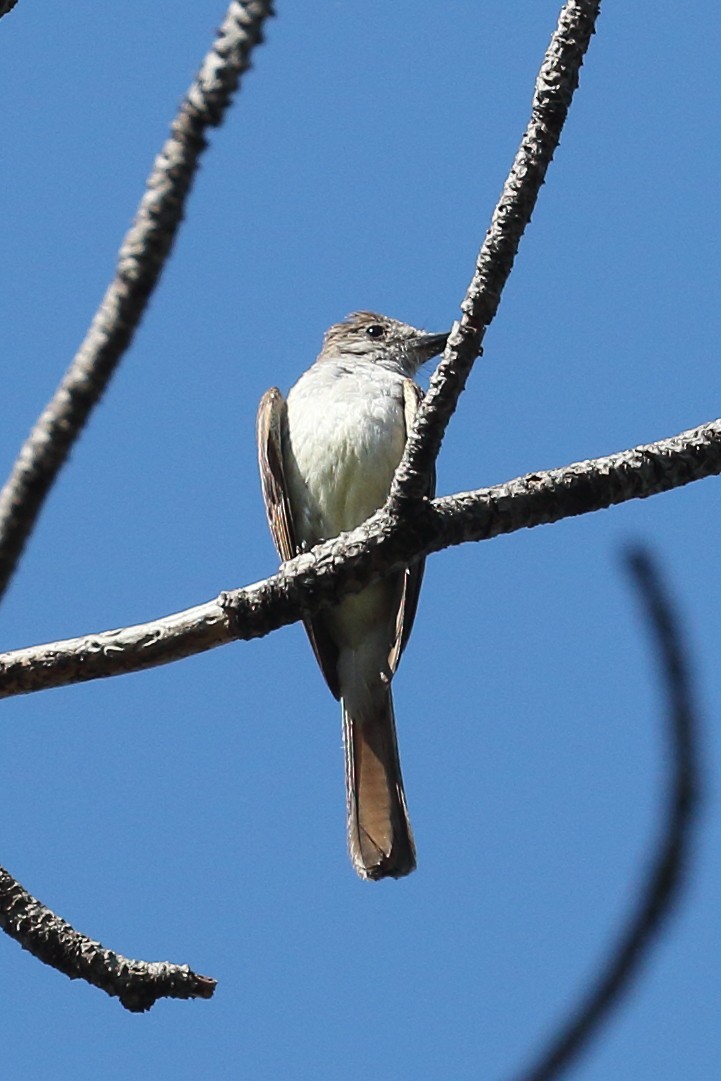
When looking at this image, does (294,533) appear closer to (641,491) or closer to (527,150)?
(641,491)

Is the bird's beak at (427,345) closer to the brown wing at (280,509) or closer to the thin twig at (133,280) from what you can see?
the brown wing at (280,509)

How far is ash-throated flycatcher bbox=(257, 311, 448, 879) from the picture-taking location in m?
7.69

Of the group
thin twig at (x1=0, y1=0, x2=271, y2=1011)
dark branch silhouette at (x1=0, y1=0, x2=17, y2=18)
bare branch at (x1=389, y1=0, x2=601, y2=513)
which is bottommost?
thin twig at (x1=0, y1=0, x2=271, y2=1011)

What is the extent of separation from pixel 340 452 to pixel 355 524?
43 centimetres

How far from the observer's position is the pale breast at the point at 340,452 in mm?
7773

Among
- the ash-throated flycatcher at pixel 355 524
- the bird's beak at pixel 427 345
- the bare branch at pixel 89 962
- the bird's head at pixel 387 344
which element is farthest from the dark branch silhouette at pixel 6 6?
the bird's beak at pixel 427 345

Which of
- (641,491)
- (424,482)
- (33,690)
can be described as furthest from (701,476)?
(33,690)

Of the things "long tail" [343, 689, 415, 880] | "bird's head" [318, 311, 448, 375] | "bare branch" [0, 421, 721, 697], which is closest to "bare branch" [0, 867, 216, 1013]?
"bare branch" [0, 421, 721, 697]

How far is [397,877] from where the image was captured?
730 centimetres

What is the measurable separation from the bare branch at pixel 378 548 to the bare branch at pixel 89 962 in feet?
2.45

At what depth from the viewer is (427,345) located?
9.58m

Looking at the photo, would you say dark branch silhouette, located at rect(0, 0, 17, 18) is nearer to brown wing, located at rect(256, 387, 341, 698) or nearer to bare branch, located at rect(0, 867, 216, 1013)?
bare branch, located at rect(0, 867, 216, 1013)

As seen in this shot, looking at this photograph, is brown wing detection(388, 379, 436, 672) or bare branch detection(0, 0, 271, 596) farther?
brown wing detection(388, 379, 436, 672)

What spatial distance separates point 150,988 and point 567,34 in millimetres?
3172
